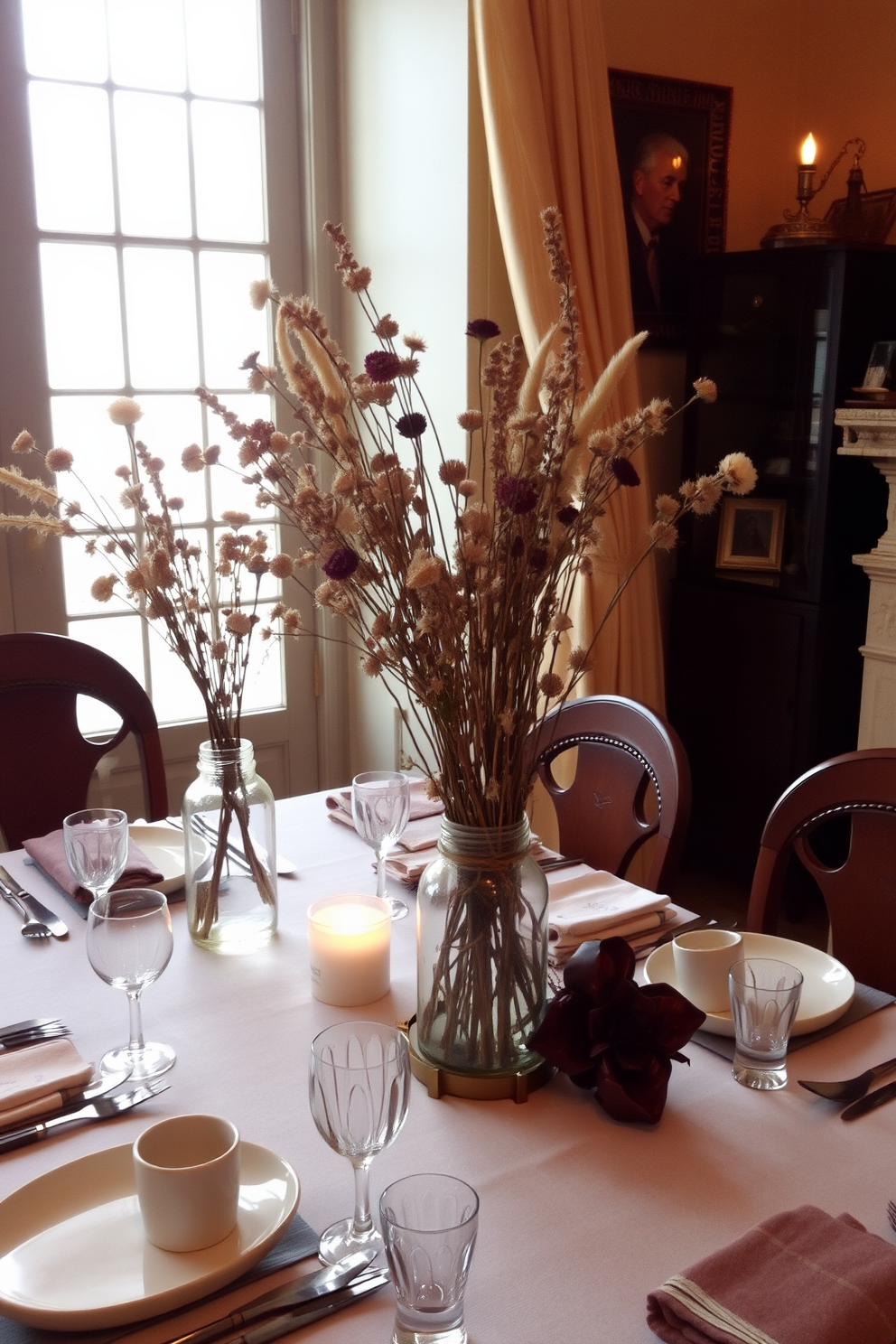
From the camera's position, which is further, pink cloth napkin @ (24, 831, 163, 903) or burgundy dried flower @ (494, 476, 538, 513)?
pink cloth napkin @ (24, 831, 163, 903)

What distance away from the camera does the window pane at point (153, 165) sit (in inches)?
109

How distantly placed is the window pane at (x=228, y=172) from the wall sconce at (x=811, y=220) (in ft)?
4.12

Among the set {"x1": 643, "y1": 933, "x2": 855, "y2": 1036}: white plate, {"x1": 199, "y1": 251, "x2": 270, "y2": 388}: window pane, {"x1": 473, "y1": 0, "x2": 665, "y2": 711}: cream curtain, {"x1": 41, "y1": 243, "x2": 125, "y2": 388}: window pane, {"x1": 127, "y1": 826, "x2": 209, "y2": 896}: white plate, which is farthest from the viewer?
{"x1": 199, "y1": 251, "x2": 270, "y2": 388}: window pane

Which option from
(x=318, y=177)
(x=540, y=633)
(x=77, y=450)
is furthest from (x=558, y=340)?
(x=540, y=633)

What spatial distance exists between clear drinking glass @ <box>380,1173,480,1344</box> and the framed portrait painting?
2.57 metres

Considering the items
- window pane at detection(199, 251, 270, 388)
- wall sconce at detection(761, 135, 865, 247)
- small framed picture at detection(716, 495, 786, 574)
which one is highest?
wall sconce at detection(761, 135, 865, 247)

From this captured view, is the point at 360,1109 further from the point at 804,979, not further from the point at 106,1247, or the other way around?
the point at 804,979

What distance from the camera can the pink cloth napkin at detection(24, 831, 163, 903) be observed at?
1488 millimetres

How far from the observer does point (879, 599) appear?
9.02 ft

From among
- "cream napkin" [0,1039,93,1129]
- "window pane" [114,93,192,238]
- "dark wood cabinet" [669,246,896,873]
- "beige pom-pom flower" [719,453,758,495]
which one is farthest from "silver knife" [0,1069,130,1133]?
"window pane" [114,93,192,238]

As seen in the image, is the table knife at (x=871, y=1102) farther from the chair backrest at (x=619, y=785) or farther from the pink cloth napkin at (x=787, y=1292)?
the chair backrest at (x=619, y=785)

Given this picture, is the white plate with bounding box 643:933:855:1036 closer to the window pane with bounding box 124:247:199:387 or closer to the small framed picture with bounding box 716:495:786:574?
the small framed picture with bounding box 716:495:786:574

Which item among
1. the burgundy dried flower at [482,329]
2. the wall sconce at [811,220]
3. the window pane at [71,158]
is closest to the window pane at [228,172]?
the window pane at [71,158]

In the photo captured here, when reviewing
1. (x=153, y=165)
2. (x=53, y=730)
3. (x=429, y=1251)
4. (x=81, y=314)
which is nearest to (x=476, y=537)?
(x=429, y=1251)
